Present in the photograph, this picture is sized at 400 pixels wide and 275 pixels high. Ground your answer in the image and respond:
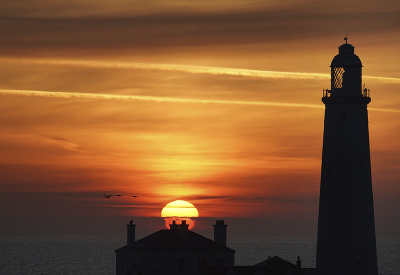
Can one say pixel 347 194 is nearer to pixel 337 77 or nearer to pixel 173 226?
pixel 337 77

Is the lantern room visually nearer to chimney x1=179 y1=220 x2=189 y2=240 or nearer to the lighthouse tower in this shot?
the lighthouse tower

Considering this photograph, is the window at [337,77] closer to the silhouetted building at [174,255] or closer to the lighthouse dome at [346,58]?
the lighthouse dome at [346,58]

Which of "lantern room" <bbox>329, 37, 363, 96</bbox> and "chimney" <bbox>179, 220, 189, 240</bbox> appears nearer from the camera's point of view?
"lantern room" <bbox>329, 37, 363, 96</bbox>

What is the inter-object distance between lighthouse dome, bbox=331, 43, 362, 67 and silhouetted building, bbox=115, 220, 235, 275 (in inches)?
906

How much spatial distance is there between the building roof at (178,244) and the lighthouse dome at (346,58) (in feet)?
74.5

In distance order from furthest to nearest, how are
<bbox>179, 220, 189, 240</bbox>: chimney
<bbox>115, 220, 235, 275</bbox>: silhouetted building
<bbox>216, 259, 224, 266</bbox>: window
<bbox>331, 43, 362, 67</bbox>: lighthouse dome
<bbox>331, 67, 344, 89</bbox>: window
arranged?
<bbox>179, 220, 189, 240</bbox>: chimney
<bbox>216, 259, 224, 266</bbox>: window
<bbox>115, 220, 235, 275</bbox>: silhouetted building
<bbox>331, 43, 362, 67</bbox>: lighthouse dome
<bbox>331, 67, 344, 89</bbox>: window

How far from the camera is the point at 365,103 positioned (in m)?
68.2

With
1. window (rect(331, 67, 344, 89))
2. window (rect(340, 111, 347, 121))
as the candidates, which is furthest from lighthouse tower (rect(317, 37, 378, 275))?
window (rect(331, 67, 344, 89))

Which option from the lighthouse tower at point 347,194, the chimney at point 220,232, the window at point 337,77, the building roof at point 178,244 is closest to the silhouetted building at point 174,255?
the building roof at point 178,244

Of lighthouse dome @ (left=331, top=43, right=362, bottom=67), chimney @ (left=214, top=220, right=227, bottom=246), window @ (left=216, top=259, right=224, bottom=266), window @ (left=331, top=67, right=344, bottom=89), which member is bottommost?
window @ (left=216, top=259, right=224, bottom=266)

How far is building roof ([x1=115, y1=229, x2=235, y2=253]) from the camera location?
85.8 m

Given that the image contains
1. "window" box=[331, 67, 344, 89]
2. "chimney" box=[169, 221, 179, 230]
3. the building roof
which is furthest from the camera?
"chimney" box=[169, 221, 179, 230]

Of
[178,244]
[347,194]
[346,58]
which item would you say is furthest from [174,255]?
[346,58]

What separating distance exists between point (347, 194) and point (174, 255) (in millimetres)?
22783
